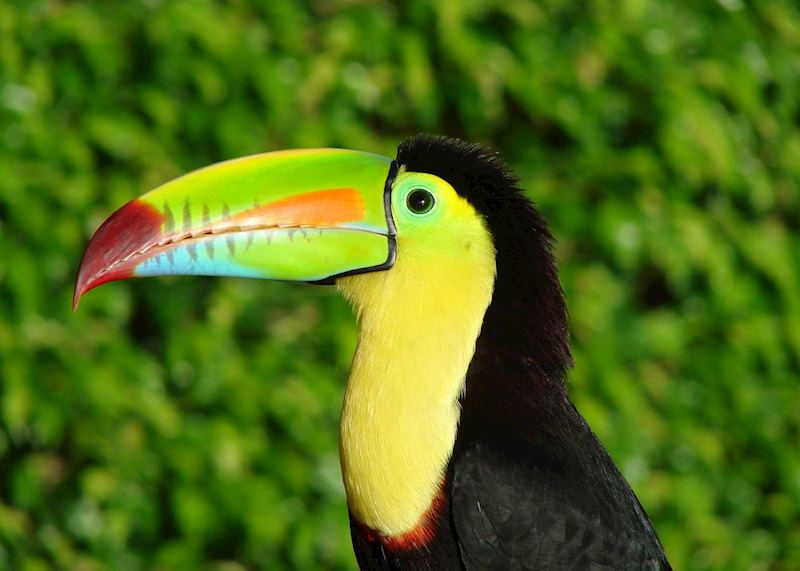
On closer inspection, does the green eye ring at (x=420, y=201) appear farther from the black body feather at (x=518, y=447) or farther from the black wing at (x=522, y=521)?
the black wing at (x=522, y=521)

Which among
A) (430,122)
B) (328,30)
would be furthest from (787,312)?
(328,30)

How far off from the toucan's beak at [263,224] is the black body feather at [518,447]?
0.15 meters

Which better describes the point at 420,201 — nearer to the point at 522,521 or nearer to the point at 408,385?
the point at 408,385

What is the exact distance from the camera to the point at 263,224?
235cm

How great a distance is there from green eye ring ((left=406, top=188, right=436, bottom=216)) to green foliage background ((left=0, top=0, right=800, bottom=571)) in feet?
4.91

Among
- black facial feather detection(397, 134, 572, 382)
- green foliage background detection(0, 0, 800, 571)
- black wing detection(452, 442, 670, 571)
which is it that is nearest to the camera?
black wing detection(452, 442, 670, 571)

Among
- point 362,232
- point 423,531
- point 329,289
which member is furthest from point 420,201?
point 329,289

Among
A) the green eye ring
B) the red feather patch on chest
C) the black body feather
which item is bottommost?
the red feather patch on chest

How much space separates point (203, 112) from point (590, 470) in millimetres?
1937

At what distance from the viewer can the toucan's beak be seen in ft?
7.69

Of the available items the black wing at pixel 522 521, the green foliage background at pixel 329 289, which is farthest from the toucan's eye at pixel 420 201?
the green foliage background at pixel 329 289

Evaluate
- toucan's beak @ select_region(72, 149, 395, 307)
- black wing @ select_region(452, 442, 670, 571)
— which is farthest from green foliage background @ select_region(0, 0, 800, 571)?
black wing @ select_region(452, 442, 670, 571)

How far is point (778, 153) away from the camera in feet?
13.9

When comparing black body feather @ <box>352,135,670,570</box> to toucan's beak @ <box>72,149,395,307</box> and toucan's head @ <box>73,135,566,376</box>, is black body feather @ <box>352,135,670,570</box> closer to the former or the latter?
toucan's head @ <box>73,135,566,376</box>
